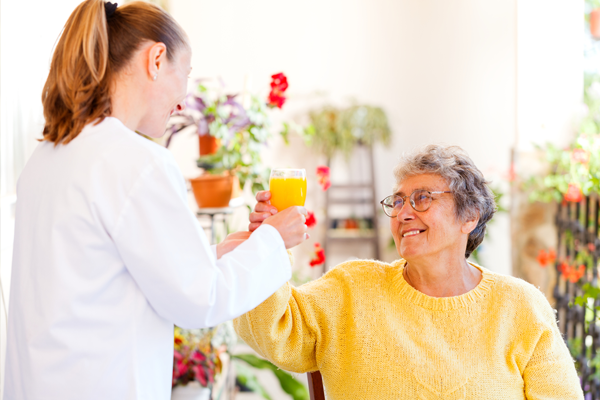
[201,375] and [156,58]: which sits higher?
[156,58]

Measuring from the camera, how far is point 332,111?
4547 mm

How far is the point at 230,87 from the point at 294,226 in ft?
12.2

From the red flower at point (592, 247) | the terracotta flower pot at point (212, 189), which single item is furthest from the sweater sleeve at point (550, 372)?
the red flower at point (592, 247)

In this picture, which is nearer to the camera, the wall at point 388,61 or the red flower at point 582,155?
the red flower at point 582,155

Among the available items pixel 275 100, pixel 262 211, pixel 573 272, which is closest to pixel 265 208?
pixel 262 211

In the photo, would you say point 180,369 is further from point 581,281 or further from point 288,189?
point 581,281

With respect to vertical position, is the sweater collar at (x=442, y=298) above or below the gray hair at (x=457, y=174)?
below

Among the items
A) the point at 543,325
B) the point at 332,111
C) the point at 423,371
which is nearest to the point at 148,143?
the point at 423,371

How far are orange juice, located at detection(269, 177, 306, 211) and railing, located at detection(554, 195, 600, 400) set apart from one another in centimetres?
174

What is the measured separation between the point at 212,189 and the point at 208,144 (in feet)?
Result: 0.70

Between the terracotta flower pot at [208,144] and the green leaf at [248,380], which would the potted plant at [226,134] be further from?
the green leaf at [248,380]

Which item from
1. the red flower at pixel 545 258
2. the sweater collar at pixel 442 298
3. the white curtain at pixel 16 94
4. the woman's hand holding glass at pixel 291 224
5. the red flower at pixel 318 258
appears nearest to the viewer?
the woman's hand holding glass at pixel 291 224

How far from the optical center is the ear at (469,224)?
1.53m

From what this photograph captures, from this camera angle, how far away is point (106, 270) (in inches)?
35.2
